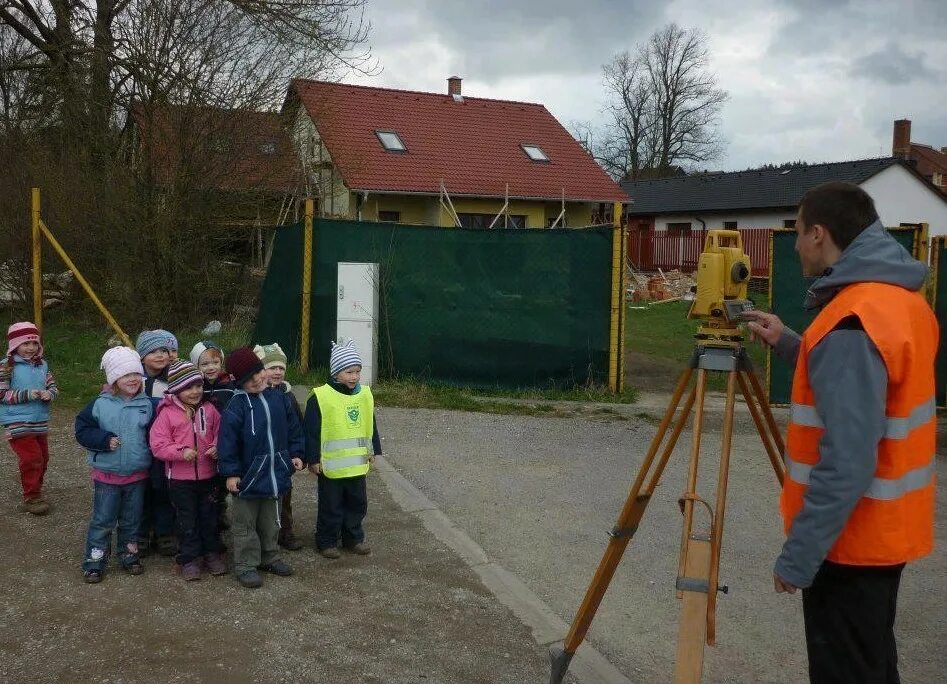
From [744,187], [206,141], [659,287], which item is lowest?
[659,287]

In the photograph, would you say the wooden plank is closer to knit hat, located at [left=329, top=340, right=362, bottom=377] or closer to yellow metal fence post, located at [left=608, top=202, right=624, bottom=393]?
knit hat, located at [left=329, top=340, right=362, bottom=377]

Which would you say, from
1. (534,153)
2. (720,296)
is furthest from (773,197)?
(720,296)

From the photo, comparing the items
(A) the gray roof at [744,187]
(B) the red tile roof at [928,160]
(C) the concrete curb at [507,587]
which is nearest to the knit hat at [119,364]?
(C) the concrete curb at [507,587]

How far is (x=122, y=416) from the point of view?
4770mm

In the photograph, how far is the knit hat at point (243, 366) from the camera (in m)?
4.67

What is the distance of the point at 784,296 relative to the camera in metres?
9.30

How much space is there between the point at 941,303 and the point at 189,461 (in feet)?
25.5

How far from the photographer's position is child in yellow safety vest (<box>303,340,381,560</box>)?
16.4 ft

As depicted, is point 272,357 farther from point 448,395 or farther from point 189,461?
point 448,395

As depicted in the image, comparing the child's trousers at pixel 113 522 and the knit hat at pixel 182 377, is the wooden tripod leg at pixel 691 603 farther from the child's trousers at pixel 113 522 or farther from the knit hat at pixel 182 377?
the child's trousers at pixel 113 522

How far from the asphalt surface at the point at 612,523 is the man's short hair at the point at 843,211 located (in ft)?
6.98

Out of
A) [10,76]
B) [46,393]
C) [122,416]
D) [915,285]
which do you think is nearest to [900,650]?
[915,285]

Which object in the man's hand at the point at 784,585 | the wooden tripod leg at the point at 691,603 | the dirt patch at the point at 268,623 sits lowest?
the dirt patch at the point at 268,623

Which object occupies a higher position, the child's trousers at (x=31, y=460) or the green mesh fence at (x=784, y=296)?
the green mesh fence at (x=784, y=296)
